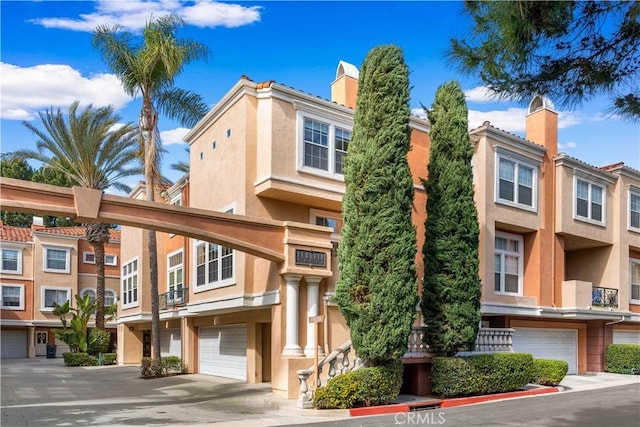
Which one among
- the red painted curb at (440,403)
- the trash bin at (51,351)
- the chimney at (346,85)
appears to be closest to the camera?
the red painted curb at (440,403)

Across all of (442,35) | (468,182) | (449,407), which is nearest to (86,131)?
(468,182)

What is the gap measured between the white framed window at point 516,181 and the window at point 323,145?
6.40 metres

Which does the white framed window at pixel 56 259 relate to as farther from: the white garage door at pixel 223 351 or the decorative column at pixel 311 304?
the decorative column at pixel 311 304

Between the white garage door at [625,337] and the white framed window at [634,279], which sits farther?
the white framed window at [634,279]

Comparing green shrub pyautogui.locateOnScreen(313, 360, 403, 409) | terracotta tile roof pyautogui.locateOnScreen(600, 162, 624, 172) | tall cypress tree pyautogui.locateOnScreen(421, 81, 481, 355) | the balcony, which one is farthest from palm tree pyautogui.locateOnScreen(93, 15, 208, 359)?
terracotta tile roof pyautogui.locateOnScreen(600, 162, 624, 172)

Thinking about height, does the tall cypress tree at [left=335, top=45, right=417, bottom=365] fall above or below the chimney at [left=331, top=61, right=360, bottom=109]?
below

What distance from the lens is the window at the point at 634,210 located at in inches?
1069

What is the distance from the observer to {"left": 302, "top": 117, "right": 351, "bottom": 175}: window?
18.9 meters

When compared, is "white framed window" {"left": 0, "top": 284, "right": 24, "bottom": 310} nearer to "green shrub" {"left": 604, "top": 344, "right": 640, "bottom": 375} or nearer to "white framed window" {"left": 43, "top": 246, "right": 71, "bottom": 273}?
"white framed window" {"left": 43, "top": 246, "right": 71, "bottom": 273}

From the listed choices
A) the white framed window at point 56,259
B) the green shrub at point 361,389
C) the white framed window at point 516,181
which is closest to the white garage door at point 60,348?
the white framed window at point 56,259

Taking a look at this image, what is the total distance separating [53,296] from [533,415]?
39.6 m

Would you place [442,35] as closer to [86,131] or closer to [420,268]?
[420,268]

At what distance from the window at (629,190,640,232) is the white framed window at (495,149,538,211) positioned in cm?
642

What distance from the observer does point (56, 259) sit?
44812mm
